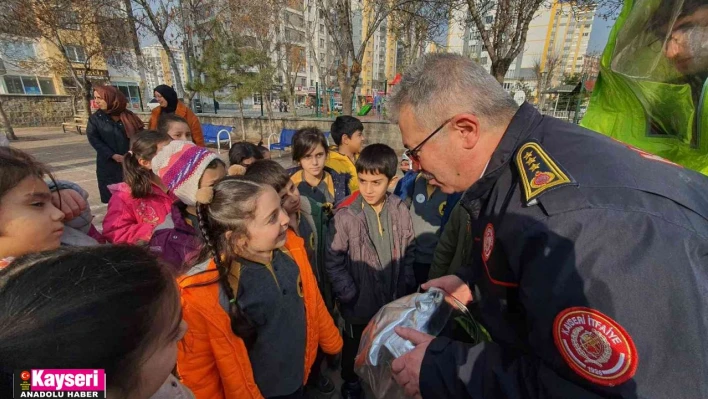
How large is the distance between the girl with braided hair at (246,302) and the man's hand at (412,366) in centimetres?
66

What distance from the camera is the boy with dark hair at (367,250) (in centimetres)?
233

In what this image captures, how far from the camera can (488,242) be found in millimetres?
1158

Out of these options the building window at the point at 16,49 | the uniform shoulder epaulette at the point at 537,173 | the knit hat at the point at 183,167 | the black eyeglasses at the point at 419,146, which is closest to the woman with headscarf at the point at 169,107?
the knit hat at the point at 183,167

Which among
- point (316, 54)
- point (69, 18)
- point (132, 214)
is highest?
point (316, 54)

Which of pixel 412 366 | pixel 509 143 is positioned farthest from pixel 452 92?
pixel 412 366

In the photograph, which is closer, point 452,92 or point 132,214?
point 452,92

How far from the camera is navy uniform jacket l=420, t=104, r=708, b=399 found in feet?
2.50

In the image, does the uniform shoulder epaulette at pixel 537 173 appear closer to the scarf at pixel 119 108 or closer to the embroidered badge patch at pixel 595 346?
the embroidered badge patch at pixel 595 346

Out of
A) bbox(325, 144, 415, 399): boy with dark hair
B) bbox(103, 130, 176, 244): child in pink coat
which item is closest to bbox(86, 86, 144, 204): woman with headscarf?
bbox(103, 130, 176, 244): child in pink coat

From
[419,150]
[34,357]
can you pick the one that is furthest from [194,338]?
[419,150]

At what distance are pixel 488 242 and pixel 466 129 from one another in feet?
1.50

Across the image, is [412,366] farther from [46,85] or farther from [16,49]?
[46,85]

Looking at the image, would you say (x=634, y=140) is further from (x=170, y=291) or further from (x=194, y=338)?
(x=194, y=338)

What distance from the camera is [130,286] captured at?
2.58 feet
